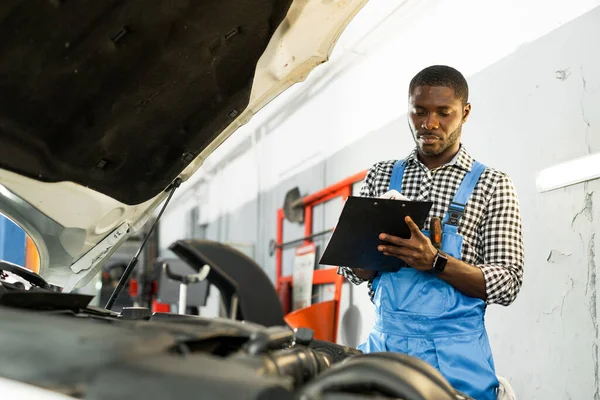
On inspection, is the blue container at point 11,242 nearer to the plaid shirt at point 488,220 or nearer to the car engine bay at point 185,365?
the plaid shirt at point 488,220

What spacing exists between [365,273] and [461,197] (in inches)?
13.3

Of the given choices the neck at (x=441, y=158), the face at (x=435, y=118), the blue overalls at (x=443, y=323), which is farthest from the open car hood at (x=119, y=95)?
the blue overalls at (x=443, y=323)

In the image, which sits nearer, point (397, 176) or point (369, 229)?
point (369, 229)

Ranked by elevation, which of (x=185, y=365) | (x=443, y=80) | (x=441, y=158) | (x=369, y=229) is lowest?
(x=185, y=365)

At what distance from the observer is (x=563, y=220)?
2.18m

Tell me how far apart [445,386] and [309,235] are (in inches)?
137

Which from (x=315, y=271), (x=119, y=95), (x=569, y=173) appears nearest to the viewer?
(x=119, y=95)

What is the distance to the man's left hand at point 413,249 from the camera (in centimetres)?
148

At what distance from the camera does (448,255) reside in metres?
1.50

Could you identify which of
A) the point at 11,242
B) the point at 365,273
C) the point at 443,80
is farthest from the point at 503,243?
the point at 11,242

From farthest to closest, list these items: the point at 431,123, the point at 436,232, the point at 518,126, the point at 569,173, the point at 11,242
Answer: the point at 11,242 → the point at 518,126 → the point at 569,173 → the point at 431,123 → the point at 436,232

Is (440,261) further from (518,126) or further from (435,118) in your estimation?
(518,126)

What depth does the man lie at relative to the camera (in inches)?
57.6

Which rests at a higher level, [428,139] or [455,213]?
[428,139]
